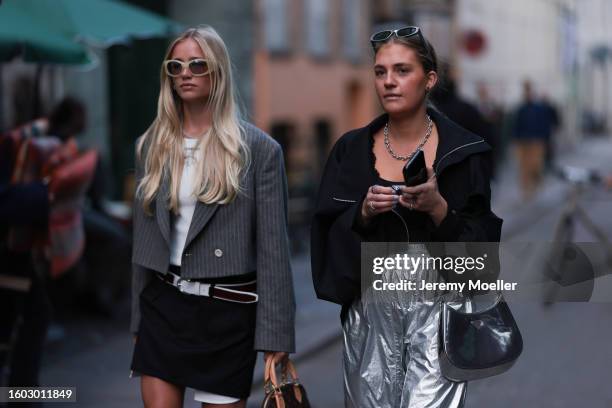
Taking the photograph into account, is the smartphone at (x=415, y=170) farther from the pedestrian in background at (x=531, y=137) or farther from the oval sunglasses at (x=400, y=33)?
the pedestrian in background at (x=531, y=137)

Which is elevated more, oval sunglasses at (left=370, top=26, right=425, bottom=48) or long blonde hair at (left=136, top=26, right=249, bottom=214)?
oval sunglasses at (left=370, top=26, right=425, bottom=48)

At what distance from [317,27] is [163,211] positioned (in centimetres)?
1704

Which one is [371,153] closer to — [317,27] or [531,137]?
[531,137]

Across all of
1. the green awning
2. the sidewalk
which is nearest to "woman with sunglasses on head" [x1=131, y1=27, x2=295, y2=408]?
the green awning

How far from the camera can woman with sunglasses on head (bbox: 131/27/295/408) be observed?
142 inches

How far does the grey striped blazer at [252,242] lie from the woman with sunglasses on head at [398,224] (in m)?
0.36

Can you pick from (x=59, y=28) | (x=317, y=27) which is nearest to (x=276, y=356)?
(x=59, y=28)

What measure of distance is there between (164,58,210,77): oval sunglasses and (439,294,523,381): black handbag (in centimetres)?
122

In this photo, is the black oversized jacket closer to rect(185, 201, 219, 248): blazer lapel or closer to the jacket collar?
the jacket collar

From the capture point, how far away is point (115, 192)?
13555mm

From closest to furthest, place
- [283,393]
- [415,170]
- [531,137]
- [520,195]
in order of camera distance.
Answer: [415,170] < [283,393] < [531,137] < [520,195]

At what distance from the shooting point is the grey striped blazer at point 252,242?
360 centimetres

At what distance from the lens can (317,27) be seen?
20.3 meters

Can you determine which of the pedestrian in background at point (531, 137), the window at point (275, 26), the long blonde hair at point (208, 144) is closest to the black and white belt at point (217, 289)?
the long blonde hair at point (208, 144)
